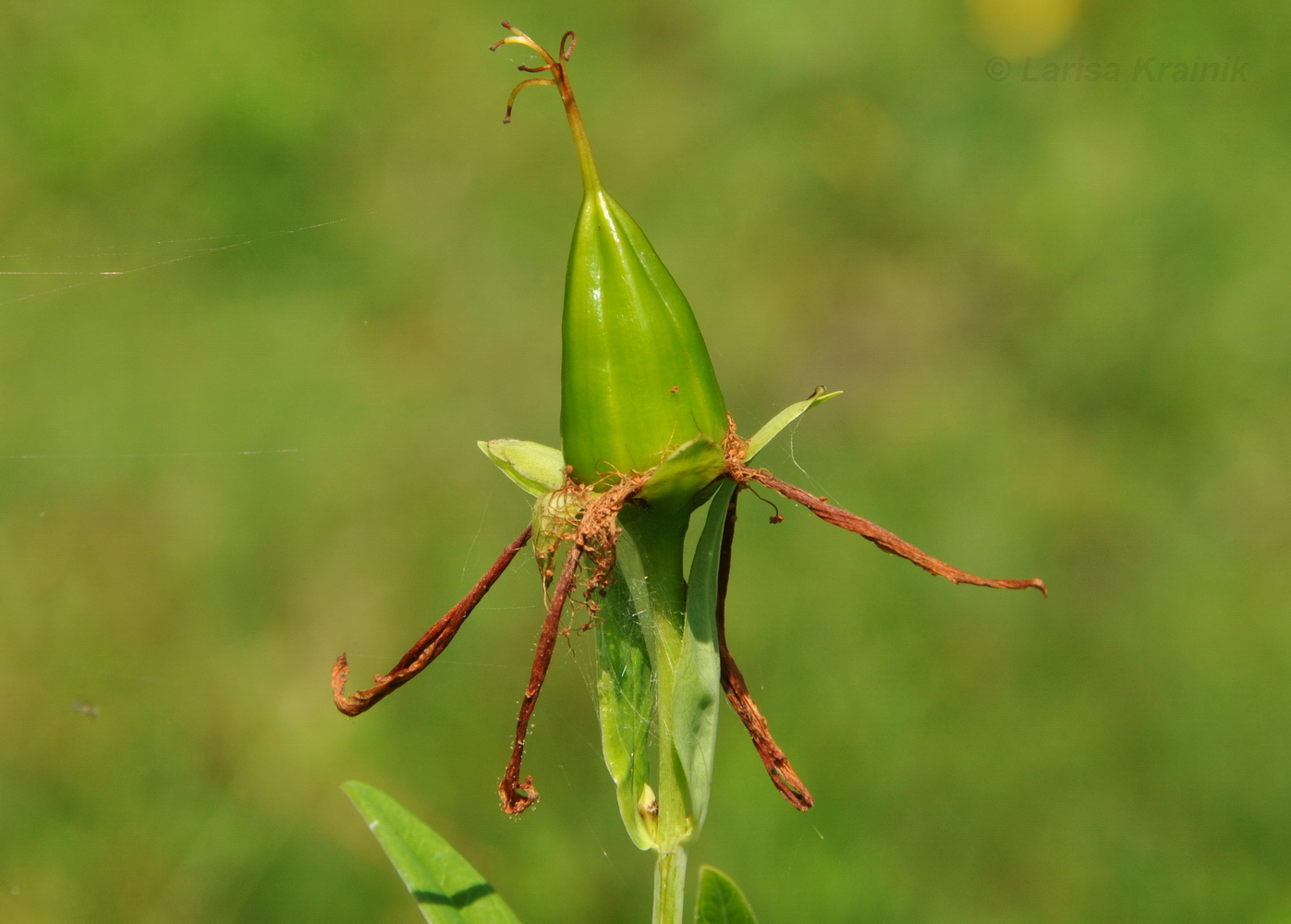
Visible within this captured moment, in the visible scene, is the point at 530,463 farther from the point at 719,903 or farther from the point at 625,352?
the point at 719,903

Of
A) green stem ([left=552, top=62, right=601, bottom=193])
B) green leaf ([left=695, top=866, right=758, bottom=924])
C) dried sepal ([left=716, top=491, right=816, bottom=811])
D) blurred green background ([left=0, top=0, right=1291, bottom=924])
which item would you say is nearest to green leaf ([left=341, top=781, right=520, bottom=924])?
green leaf ([left=695, top=866, right=758, bottom=924])

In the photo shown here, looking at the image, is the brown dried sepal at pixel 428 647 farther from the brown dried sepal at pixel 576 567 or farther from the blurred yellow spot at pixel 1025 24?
the blurred yellow spot at pixel 1025 24

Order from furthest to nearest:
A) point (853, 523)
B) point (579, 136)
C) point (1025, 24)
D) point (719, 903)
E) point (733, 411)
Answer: point (1025, 24) → point (733, 411) → point (719, 903) → point (853, 523) → point (579, 136)

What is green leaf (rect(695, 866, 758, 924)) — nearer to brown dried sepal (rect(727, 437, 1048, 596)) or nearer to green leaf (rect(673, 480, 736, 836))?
green leaf (rect(673, 480, 736, 836))

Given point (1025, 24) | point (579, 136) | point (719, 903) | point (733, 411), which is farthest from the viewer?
point (1025, 24)

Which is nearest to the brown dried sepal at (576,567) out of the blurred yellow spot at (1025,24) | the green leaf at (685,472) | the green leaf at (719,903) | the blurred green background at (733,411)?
the green leaf at (685,472)

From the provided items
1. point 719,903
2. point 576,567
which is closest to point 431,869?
point 719,903
